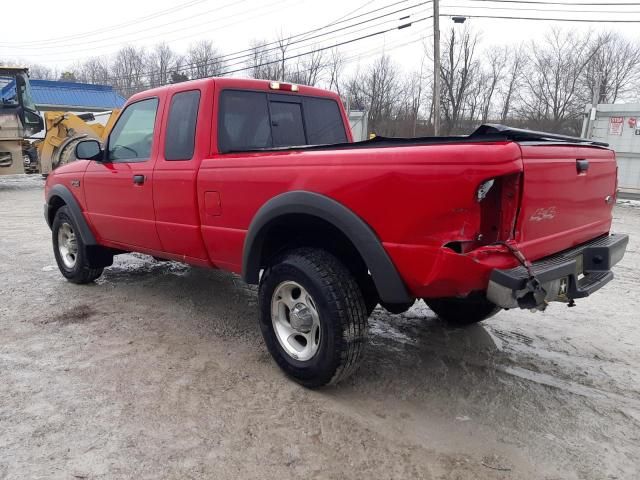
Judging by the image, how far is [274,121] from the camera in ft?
14.0

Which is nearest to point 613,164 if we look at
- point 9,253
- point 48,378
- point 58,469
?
point 58,469

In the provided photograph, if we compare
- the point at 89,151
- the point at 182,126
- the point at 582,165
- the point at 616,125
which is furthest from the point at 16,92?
the point at 616,125

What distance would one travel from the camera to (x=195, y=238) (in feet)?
12.9

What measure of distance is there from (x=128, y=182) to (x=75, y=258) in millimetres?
1679

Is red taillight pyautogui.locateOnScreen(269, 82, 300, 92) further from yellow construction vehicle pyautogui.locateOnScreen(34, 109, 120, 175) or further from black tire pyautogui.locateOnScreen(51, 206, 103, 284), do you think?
yellow construction vehicle pyautogui.locateOnScreen(34, 109, 120, 175)

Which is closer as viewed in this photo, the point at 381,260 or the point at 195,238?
the point at 381,260

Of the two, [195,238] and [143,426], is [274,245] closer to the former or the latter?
[195,238]

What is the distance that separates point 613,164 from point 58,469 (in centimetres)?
384

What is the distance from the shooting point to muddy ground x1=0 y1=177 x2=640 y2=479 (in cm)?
258

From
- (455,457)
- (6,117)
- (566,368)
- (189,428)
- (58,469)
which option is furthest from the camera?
(6,117)

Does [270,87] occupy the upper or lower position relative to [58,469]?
upper

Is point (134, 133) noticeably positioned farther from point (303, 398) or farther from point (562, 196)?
point (562, 196)

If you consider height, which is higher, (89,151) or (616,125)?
(616,125)

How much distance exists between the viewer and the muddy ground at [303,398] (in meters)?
2.58
